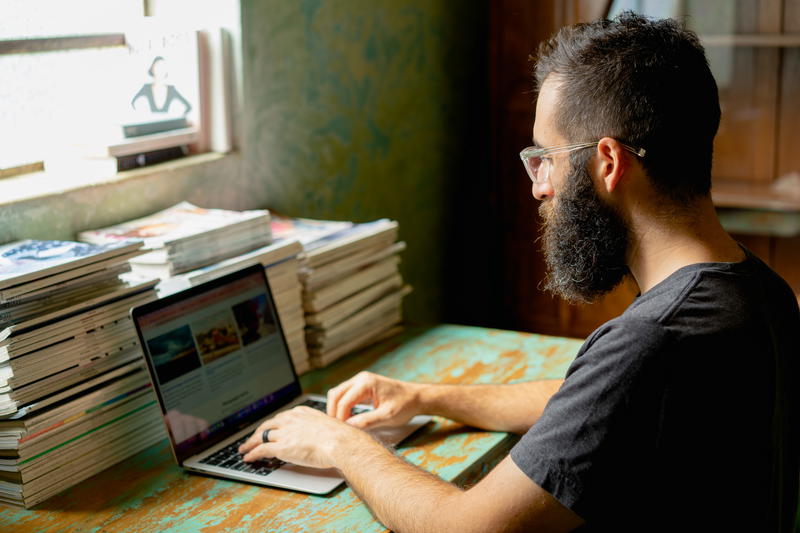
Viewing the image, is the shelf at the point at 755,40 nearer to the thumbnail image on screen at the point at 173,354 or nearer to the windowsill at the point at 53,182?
the windowsill at the point at 53,182

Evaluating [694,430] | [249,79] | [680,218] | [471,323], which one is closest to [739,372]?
[694,430]

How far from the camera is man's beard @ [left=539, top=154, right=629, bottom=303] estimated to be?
130 centimetres

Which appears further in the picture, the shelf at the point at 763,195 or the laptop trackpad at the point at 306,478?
the shelf at the point at 763,195

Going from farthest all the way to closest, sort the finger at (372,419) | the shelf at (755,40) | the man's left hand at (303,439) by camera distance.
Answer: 1. the shelf at (755,40)
2. the finger at (372,419)
3. the man's left hand at (303,439)

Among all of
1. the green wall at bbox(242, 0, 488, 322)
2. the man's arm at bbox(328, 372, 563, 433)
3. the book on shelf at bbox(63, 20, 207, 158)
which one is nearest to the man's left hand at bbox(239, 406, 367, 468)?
the man's arm at bbox(328, 372, 563, 433)

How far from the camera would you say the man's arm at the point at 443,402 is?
1660 mm

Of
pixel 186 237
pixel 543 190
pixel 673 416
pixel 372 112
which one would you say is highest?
pixel 372 112

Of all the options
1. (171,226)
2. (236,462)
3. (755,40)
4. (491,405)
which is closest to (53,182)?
(171,226)

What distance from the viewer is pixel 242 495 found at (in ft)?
4.78

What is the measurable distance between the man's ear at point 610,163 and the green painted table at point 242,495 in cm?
54

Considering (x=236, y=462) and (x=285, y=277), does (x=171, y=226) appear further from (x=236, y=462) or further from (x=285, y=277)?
(x=236, y=462)

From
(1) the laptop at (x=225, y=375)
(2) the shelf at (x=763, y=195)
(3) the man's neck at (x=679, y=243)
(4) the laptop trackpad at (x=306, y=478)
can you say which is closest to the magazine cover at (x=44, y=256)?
(1) the laptop at (x=225, y=375)

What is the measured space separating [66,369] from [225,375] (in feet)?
0.92

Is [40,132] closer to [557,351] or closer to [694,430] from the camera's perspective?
[557,351]
